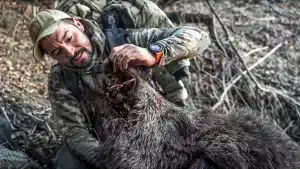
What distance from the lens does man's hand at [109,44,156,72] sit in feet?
8.04

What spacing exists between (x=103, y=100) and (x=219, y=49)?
3975 mm

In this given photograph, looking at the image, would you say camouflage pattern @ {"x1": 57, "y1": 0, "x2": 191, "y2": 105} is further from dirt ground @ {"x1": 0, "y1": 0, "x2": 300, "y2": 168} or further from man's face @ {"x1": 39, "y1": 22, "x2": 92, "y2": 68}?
dirt ground @ {"x1": 0, "y1": 0, "x2": 300, "y2": 168}

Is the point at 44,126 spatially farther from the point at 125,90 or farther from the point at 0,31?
the point at 125,90

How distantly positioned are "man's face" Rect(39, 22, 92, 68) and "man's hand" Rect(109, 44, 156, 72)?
72 centimetres

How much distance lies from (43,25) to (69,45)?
26cm

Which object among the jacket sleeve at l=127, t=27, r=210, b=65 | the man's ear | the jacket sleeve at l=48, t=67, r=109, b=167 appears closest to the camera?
the jacket sleeve at l=127, t=27, r=210, b=65

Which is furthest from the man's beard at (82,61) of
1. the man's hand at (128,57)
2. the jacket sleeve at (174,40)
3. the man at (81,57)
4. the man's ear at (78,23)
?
the man's hand at (128,57)

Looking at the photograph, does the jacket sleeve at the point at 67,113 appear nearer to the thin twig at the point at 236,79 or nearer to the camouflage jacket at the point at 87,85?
the camouflage jacket at the point at 87,85

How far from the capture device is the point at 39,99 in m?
5.33

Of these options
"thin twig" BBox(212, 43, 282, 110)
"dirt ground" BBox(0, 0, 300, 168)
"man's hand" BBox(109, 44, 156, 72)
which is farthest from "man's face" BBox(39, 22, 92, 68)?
"thin twig" BBox(212, 43, 282, 110)

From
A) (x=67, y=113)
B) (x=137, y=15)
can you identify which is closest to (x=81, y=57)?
(x=67, y=113)

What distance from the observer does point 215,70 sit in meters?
6.06

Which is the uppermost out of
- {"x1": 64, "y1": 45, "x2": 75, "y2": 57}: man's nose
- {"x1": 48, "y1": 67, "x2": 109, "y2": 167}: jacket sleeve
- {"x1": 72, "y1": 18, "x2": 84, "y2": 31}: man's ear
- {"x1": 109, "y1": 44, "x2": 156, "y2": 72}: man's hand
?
{"x1": 109, "y1": 44, "x2": 156, "y2": 72}: man's hand

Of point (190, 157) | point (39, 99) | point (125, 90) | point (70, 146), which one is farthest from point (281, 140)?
point (39, 99)
